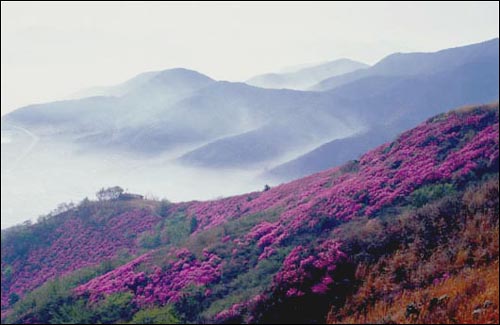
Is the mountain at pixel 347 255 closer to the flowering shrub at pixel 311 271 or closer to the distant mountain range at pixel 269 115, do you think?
the flowering shrub at pixel 311 271

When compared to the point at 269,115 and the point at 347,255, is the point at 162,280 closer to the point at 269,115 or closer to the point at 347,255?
the point at 347,255

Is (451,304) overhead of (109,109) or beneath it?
beneath

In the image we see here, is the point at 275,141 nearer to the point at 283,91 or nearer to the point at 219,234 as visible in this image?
the point at 283,91

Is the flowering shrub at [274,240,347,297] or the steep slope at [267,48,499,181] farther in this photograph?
the steep slope at [267,48,499,181]

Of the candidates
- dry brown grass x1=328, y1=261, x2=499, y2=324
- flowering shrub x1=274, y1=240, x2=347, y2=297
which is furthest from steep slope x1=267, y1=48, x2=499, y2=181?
dry brown grass x1=328, y1=261, x2=499, y2=324

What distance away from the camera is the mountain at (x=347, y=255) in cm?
893

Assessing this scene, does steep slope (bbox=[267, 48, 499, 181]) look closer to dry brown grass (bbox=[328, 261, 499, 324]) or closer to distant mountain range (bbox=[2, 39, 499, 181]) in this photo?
distant mountain range (bbox=[2, 39, 499, 181])

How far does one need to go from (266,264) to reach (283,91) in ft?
529

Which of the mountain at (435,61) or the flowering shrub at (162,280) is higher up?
the mountain at (435,61)

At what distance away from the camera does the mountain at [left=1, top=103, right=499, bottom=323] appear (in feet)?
29.3

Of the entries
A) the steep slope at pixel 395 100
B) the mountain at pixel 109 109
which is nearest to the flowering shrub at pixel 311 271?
the steep slope at pixel 395 100

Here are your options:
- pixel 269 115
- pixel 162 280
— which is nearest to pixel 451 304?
pixel 162 280

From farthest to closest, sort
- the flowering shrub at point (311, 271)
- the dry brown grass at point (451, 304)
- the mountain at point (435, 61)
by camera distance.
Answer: the mountain at point (435, 61) → the flowering shrub at point (311, 271) → the dry brown grass at point (451, 304)

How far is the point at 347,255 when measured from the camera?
11.0 metres
